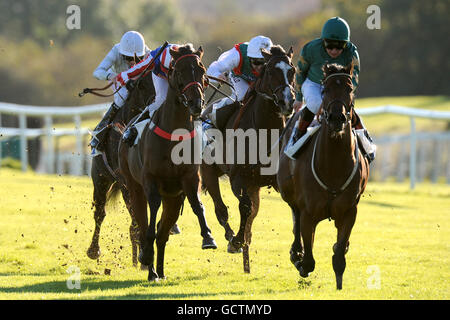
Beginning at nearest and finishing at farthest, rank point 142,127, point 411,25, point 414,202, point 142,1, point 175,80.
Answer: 1. point 175,80
2. point 142,127
3. point 414,202
4. point 411,25
5. point 142,1

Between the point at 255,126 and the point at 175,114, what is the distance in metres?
1.23

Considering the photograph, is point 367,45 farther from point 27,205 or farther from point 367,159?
point 367,159

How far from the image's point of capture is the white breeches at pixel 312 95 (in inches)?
301

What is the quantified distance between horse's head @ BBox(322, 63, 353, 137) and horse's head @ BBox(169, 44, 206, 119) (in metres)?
1.15

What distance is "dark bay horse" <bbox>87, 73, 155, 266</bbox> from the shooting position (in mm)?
9383

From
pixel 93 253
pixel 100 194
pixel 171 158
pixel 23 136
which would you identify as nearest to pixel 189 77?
pixel 171 158

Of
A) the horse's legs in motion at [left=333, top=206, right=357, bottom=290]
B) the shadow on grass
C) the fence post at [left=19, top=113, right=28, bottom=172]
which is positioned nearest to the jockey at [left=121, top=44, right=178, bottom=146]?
the shadow on grass

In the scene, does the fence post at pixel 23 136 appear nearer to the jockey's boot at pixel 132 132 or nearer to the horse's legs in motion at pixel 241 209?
the jockey's boot at pixel 132 132

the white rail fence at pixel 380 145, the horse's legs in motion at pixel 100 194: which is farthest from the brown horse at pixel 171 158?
the white rail fence at pixel 380 145

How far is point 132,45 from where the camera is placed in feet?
32.3

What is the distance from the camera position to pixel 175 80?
25.6 ft

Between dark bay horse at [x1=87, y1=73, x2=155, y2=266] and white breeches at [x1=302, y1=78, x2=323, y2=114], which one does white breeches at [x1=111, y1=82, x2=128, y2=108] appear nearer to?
dark bay horse at [x1=87, y1=73, x2=155, y2=266]
